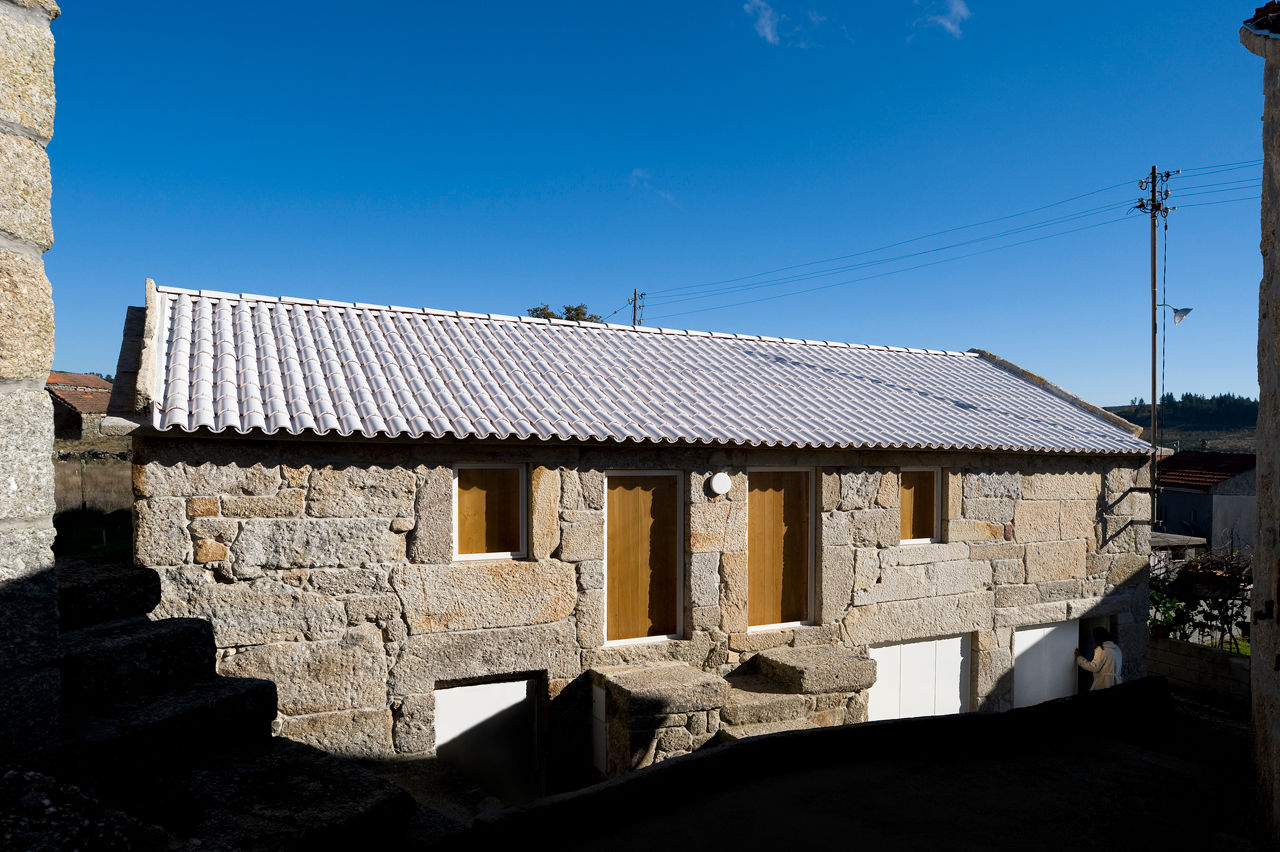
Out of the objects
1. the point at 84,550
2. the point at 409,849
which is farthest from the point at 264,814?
the point at 84,550

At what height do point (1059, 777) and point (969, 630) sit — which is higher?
point (1059, 777)

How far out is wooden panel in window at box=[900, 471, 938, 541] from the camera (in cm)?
860

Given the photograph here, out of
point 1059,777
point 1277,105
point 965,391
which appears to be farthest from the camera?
point 965,391

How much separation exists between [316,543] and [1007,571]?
734cm

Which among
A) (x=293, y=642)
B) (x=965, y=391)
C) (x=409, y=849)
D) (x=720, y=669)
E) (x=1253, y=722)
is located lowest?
(x=720, y=669)

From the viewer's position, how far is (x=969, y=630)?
877cm

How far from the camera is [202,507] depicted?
566 cm

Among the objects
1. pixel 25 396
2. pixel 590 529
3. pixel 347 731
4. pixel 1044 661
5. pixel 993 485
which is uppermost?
pixel 25 396

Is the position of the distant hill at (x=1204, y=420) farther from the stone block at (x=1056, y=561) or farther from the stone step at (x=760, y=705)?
the stone step at (x=760, y=705)

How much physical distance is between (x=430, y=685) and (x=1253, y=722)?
17.6 ft

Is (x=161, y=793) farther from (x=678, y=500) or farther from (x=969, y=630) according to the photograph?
(x=969, y=630)

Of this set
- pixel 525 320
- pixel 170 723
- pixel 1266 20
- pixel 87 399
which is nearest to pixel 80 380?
pixel 87 399

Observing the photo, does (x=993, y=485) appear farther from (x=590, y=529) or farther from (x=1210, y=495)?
(x=1210, y=495)

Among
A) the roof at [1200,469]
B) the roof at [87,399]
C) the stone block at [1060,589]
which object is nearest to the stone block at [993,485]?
the stone block at [1060,589]
